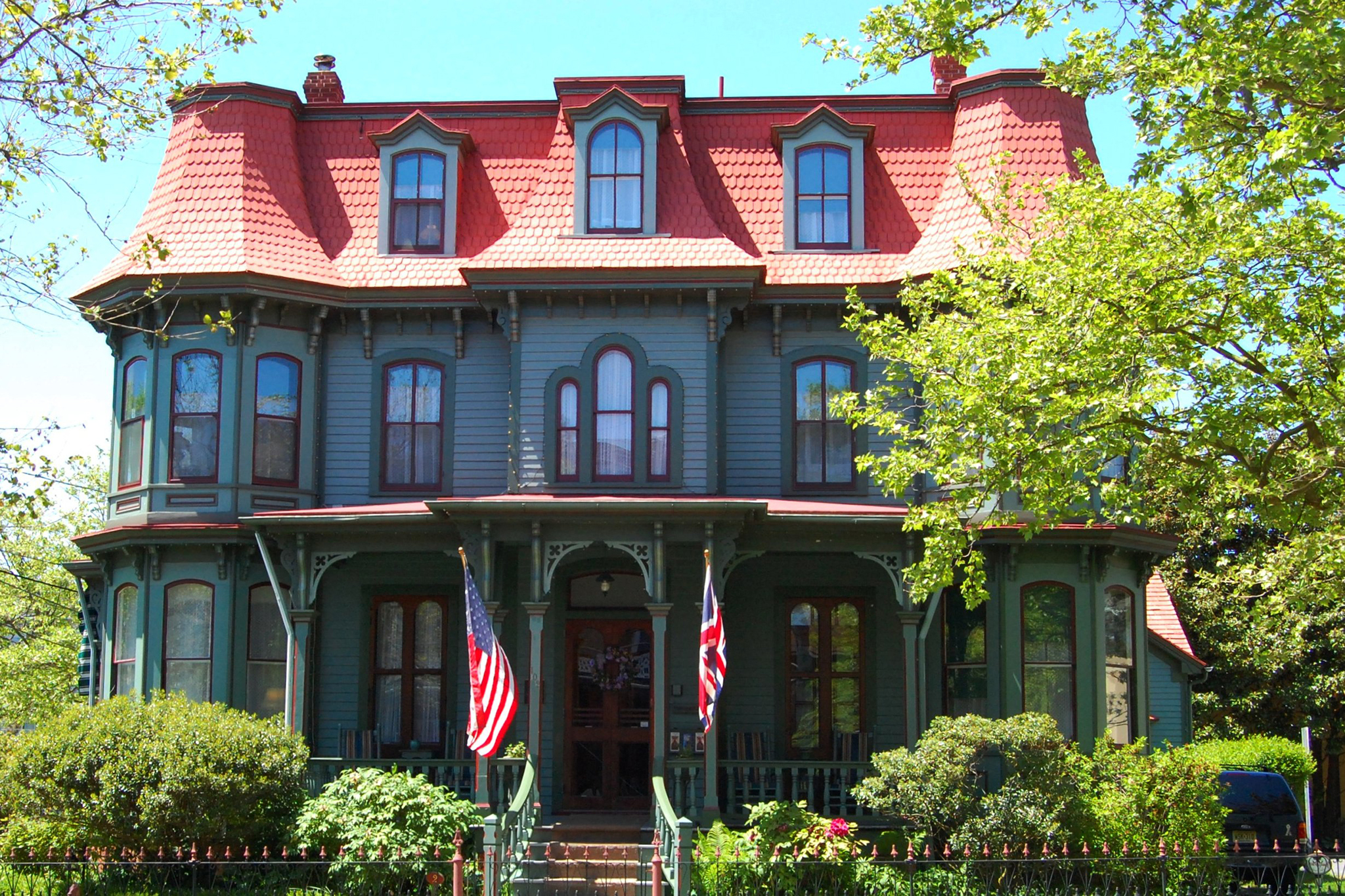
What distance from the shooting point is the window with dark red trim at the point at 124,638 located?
72.6ft

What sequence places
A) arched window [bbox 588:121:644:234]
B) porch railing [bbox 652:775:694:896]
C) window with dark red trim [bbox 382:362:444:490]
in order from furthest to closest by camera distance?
arched window [bbox 588:121:644:234], window with dark red trim [bbox 382:362:444:490], porch railing [bbox 652:775:694:896]

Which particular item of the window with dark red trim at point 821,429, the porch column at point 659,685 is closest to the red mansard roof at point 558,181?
the window with dark red trim at point 821,429

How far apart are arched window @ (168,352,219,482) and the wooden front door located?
5.73 meters

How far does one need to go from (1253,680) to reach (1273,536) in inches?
139

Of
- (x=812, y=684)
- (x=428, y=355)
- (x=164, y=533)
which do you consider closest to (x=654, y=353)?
(x=428, y=355)

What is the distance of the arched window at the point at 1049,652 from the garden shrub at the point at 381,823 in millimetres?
8022

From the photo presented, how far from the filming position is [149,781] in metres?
17.3

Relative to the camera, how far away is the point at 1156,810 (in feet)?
57.1

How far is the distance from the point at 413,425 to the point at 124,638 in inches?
206

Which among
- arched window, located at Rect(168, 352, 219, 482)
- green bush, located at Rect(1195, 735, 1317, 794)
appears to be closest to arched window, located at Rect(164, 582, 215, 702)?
arched window, located at Rect(168, 352, 219, 482)

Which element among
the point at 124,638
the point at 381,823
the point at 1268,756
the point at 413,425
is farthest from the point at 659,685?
the point at 1268,756

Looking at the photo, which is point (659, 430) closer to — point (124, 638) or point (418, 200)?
point (418, 200)

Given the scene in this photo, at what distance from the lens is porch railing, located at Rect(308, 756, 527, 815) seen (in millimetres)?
19062

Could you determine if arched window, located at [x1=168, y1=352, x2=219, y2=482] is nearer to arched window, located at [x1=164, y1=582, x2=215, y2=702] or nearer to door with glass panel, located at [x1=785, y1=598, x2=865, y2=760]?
arched window, located at [x1=164, y1=582, x2=215, y2=702]
